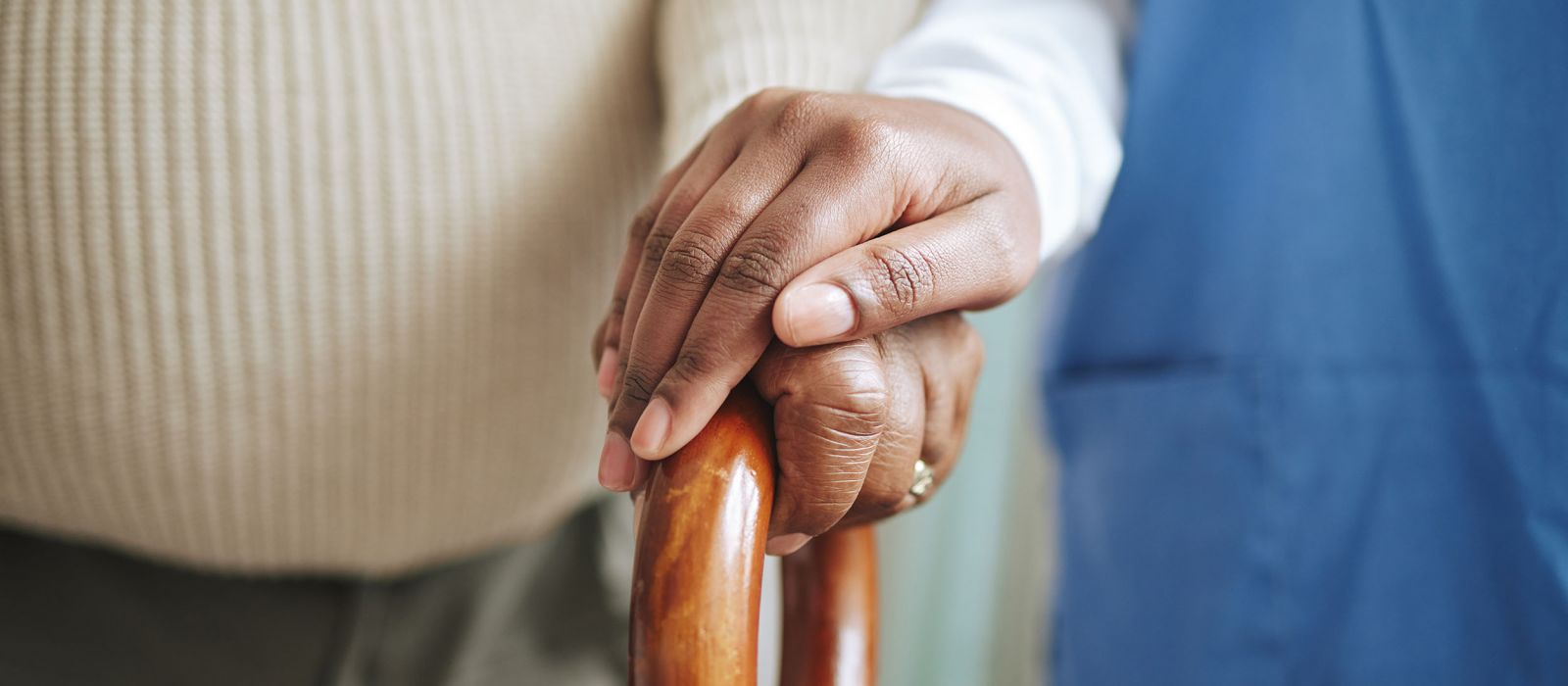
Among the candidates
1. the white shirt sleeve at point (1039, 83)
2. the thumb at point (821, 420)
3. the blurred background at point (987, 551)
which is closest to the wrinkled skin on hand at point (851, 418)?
the thumb at point (821, 420)

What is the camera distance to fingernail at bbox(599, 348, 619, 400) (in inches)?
11.6

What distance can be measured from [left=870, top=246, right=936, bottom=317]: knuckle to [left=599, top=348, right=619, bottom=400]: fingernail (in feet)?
0.33

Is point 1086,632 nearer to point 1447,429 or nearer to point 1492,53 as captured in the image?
point 1447,429

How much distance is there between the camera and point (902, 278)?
0.83ft

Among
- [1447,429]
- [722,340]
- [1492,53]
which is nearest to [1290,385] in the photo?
[1447,429]

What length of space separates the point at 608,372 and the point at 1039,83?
0.24 meters

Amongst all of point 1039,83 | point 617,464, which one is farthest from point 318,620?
point 1039,83

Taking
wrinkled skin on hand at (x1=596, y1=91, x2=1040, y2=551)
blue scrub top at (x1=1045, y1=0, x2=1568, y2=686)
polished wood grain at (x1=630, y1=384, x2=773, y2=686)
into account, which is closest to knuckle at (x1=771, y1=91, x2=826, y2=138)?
wrinkled skin on hand at (x1=596, y1=91, x2=1040, y2=551)

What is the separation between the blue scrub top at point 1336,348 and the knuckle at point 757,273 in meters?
0.30

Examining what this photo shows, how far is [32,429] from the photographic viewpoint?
384 millimetres

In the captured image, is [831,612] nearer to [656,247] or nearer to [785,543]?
[785,543]

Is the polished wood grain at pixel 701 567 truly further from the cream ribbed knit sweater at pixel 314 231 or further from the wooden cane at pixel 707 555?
the cream ribbed knit sweater at pixel 314 231

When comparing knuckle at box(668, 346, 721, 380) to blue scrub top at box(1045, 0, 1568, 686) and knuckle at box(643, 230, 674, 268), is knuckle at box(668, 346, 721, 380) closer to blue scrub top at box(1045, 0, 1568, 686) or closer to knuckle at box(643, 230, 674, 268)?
knuckle at box(643, 230, 674, 268)

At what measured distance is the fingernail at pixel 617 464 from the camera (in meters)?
0.25
